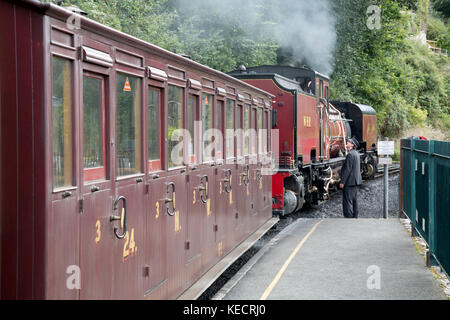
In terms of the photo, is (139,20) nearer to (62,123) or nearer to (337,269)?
(337,269)

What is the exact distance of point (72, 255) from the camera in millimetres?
3969

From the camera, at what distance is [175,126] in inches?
252

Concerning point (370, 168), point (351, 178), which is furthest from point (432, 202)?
point (370, 168)

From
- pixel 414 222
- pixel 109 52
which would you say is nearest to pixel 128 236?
pixel 109 52

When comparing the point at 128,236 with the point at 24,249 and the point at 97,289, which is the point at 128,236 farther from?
the point at 24,249

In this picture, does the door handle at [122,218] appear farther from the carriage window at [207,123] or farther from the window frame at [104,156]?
the carriage window at [207,123]

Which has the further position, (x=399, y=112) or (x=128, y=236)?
(x=399, y=112)

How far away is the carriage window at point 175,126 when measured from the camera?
20.5 feet

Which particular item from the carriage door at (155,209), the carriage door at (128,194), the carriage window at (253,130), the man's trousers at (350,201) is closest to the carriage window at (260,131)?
the carriage window at (253,130)

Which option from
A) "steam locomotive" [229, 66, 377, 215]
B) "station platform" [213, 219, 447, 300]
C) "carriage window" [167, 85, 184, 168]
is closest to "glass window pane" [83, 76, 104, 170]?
"carriage window" [167, 85, 184, 168]

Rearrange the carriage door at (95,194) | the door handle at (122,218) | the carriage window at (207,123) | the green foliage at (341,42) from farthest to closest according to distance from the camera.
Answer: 1. the green foliage at (341,42)
2. the carriage window at (207,123)
3. the door handle at (122,218)
4. the carriage door at (95,194)

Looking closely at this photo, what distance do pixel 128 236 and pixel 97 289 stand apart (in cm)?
70

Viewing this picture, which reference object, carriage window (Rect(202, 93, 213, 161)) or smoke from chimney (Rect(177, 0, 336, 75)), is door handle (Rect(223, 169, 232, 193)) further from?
smoke from chimney (Rect(177, 0, 336, 75))

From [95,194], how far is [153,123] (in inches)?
59.0
